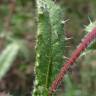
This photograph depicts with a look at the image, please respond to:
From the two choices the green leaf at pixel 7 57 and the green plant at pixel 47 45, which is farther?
the green leaf at pixel 7 57

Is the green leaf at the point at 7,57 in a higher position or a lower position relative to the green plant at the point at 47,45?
lower

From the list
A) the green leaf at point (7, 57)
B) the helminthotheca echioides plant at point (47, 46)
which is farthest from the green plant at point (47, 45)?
the green leaf at point (7, 57)

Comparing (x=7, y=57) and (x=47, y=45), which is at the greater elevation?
(x=47, y=45)

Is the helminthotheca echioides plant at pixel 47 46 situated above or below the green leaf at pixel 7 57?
above

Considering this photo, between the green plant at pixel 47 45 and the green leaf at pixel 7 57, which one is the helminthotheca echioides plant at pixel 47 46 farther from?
the green leaf at pixel 7 57

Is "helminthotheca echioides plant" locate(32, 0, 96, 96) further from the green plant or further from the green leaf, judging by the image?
the green leaf

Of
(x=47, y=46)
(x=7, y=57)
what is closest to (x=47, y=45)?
(x=47, y=46)

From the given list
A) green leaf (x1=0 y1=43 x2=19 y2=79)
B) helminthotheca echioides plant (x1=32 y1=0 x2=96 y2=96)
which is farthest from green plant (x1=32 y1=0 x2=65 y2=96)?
green leaf (x1=0 y1=43 x2=19 y2=79)

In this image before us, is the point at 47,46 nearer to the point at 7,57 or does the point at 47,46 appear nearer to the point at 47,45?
the point at 47,45

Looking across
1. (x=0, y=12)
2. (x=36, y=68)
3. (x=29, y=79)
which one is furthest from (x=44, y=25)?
(x=0, y=12)
